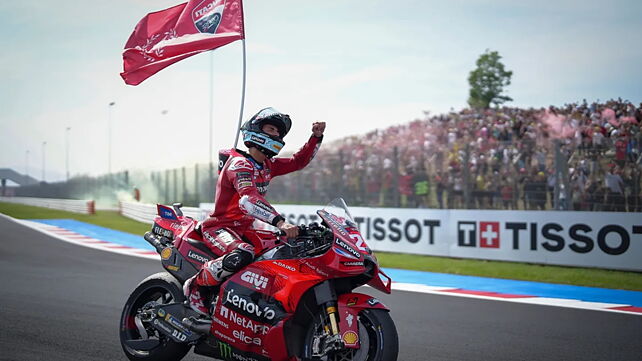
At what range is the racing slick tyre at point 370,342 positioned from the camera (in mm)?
4578

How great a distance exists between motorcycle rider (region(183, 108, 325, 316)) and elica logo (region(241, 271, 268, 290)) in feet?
0.26

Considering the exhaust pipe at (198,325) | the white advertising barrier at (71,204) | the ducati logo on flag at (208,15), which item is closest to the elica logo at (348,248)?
the exhaust pipe at (198,325)

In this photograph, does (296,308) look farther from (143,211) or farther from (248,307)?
(143,211)

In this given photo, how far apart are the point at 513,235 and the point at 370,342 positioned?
9.34 meters

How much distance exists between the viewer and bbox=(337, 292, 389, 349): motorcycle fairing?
458 cm

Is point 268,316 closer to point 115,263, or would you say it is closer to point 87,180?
point 115,263

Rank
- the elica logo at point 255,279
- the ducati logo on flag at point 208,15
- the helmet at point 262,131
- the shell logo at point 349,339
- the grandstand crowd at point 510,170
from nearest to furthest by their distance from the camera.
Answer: the shell logo at point 349,339, the elica logo at point 255,279, the helmet at point 262,131, the ducati logo on flag at point 208,15, the grandstand crowd at point 510,170

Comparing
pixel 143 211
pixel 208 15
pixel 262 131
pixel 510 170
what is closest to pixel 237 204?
pixel 262 131

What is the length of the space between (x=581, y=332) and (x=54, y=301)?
6.12m

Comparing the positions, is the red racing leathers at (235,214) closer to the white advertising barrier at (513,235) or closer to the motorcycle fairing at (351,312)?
the motorcycle fairing at (351,312)

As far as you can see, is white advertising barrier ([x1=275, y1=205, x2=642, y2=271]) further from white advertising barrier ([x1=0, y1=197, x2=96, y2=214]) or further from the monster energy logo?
white advertising barrier ([x1=0, y1=197, x2=96, y2=214])

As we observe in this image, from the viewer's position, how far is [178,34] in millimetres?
9242

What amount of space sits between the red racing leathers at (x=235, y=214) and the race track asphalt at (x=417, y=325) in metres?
1.17

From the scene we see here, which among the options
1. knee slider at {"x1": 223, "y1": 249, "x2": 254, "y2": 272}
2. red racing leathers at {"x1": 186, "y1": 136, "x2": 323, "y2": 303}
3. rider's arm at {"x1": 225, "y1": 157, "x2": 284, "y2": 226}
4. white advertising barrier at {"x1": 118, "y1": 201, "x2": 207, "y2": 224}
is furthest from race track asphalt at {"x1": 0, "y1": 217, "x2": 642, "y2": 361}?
white advertising barrier at {"x1": 118, "y1": 201, "x2": 207, "y2": 224}
